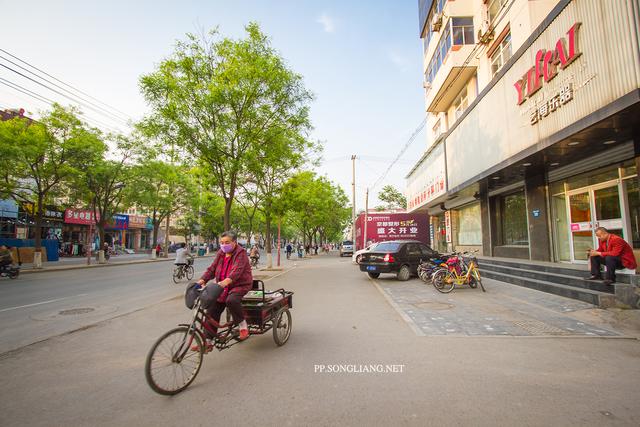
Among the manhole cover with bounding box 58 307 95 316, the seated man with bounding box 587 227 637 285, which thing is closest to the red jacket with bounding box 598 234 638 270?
the seated man with bounding box 587 227 637 285

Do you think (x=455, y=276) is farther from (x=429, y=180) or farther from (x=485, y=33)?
(x=429, y=180)

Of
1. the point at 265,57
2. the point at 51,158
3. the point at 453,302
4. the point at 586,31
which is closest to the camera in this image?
the point at 586,31

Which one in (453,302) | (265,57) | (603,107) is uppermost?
(265,57)

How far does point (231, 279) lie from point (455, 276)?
804cm

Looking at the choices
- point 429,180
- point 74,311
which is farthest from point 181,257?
point 429,180

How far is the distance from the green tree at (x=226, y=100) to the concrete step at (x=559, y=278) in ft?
32.4

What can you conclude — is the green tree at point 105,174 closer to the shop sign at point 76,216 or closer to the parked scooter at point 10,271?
the parked scooter at point 10,271

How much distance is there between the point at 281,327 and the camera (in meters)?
5.10

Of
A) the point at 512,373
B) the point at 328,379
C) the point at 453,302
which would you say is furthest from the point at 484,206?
the point at 328,379

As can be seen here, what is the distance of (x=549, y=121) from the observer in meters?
9.07

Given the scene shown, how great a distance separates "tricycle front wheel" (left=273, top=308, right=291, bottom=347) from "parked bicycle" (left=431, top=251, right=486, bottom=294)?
20.1 ft

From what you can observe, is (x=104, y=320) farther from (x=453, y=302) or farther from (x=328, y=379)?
(x=453, y=302)

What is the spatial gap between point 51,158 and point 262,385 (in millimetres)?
22896

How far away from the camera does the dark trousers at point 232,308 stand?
4211 millimetres
